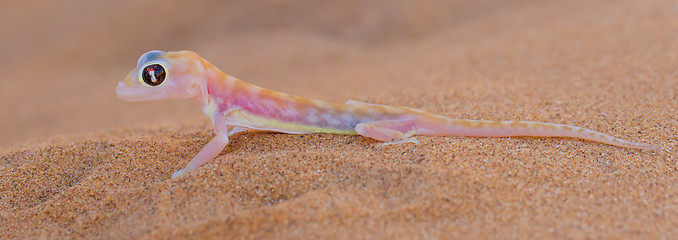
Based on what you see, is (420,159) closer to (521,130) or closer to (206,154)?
(521,130)

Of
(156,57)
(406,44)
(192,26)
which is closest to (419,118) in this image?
(156,57)

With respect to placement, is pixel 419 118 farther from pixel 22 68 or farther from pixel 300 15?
pixel 22 68

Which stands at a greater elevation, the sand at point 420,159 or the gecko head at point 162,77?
the gecko head at point 162,77

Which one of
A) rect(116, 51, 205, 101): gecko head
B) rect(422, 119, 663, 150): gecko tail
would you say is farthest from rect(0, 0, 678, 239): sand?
rect(116, 51, 205, 101): gecko head

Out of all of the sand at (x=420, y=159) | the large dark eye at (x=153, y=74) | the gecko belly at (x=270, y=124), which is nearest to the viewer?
the sand at (x=420, y=159)

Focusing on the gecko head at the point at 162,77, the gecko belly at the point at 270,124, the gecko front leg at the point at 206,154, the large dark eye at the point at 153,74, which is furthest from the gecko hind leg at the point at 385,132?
the large dark eye at the point at 153,74

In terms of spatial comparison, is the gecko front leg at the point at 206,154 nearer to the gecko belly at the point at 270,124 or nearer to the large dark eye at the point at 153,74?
the gecko belly at the point at 270,124

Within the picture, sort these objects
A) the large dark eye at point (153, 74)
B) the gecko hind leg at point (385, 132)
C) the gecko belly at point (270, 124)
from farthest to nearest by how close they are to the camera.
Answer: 1. the gecko belly at point (270, 124)
2. the gecko hind leg at point (385, 132)
3. the large dark eye at point (153, 74)
